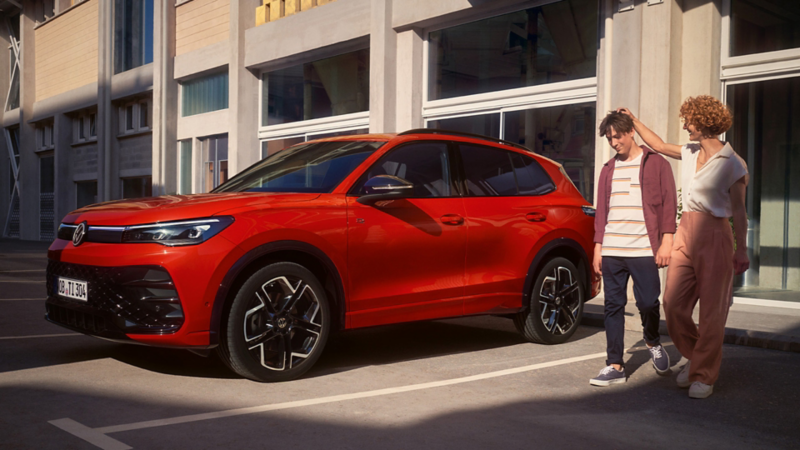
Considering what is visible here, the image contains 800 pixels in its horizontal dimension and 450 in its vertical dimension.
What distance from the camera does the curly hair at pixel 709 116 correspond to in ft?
16.7

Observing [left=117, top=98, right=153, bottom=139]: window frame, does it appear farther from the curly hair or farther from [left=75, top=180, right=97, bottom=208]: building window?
the curly hair

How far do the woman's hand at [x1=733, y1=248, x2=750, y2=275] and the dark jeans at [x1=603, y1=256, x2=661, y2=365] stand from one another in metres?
0.50

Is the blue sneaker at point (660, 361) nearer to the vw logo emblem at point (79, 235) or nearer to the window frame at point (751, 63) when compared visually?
the vw logo emblem at point (79, 235)

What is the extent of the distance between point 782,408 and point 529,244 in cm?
236

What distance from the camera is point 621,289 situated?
5.46 metres

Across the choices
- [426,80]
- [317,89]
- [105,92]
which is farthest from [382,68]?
[105,92]

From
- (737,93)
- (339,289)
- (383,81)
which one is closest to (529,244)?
(339,289)

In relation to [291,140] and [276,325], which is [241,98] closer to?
[291,140]

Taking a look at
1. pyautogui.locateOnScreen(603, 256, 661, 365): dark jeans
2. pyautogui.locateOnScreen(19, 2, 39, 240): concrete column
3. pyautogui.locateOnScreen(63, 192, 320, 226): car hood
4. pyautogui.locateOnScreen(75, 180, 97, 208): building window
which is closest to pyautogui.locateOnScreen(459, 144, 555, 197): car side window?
pyautogui.locateOnScreen(603, 256, 661, 365): dark jeans

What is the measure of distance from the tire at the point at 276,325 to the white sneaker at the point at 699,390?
2427 millimetres

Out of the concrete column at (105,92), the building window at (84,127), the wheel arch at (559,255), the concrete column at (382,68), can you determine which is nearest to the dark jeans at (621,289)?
the wheel arch at (559,255)

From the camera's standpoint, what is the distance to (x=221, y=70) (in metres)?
20.4

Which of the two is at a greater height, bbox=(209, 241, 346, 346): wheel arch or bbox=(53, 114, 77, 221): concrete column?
bbox=(53, 114, 77, 221): concrete column

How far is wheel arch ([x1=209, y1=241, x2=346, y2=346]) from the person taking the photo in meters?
4.85
